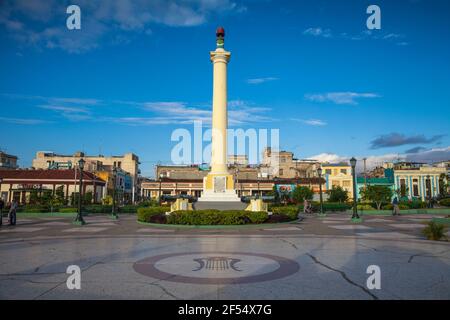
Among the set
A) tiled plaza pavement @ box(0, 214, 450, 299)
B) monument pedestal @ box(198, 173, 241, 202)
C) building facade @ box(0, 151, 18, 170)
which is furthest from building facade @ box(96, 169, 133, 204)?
tiled plaza pavement @ box(0, 214, 450, 299)

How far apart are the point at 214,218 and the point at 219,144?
37.3 ft

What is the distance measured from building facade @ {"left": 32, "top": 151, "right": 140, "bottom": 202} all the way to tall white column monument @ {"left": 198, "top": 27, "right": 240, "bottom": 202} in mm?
69074

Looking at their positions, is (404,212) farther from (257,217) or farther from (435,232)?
(435,232)

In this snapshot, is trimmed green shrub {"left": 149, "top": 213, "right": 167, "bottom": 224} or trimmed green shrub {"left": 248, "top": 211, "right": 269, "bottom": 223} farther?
trimmed green shrub {"left": 149, "top": 213, "right": 167, "bottom": 224}

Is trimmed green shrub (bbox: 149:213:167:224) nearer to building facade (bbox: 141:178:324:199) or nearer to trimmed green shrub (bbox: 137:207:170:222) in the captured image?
trimmed green shrub (bbox: 137:207:170:222)

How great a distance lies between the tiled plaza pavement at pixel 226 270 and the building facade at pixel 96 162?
86.6 m

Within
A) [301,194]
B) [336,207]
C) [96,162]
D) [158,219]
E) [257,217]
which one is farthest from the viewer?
[96,162]

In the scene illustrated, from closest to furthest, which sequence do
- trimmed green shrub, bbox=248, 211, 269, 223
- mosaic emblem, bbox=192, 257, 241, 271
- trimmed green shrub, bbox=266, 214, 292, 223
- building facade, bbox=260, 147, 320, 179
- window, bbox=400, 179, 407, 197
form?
1. mosaic emblem, bbox=192, 257, 241, 271
2. trimmed green shrub, bbox=248, 211, 269, 223
3. trimmed green shrub, bbox=266, 214, 292, 223
4. window, bbox=400, 179, 407, 197
5. building facade, bbox=260, 147, 320, 179

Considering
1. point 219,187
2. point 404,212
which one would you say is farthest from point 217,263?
point 404,212

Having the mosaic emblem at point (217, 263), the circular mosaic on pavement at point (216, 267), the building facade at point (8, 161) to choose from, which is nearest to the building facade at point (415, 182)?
the circular mosaic on pavement at point (216, 267)

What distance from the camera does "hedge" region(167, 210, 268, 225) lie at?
20672 millimetres

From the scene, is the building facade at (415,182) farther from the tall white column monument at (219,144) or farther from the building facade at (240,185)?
the tall white column monument at (219,144)

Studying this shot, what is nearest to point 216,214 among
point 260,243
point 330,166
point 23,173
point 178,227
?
point 178,227

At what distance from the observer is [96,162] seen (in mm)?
93938
